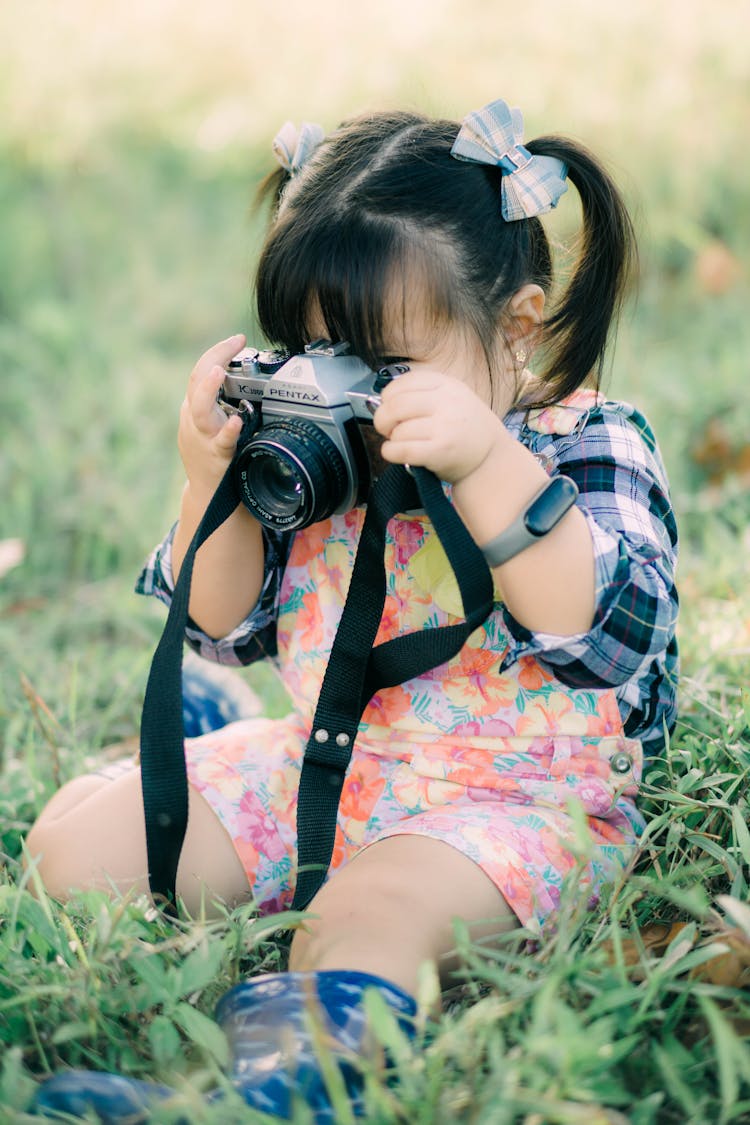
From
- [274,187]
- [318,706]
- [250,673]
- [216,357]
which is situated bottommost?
[250,673]

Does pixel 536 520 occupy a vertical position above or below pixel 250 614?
above

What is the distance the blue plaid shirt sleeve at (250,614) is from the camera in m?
1.36

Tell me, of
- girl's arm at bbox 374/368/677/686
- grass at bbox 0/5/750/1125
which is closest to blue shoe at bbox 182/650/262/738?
grass at bbox 0/5/750/1125

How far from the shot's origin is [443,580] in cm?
124

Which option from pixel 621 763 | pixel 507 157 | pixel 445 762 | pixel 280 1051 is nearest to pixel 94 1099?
pixel 280 1051

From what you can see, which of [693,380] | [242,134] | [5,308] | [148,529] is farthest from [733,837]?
[242,134]

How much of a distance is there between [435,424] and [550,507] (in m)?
0.13

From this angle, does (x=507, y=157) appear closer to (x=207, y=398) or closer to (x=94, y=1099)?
(x=207, y=398)

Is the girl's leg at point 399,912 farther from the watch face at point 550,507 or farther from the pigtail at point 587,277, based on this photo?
the pigtail at point 587,277

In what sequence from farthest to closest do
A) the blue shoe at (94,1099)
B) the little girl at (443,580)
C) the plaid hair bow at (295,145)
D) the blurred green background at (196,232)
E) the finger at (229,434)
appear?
the blurred green background at (196,232) → the plaid hair bow at (295,145) → the finger at (229,434) → the little girl at (443,580) → the blue shoe at (94,1099)

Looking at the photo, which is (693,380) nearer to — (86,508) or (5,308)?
(86,508)

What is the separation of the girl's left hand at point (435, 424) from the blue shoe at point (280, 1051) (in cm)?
45

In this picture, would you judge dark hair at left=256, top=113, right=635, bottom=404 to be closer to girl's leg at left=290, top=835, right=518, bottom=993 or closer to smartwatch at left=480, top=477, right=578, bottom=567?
smartwatch at left=480, top=477, right=578, bottom=567

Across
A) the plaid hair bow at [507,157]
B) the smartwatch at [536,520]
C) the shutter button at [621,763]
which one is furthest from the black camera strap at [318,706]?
the plaid hair bow at [507,157]
